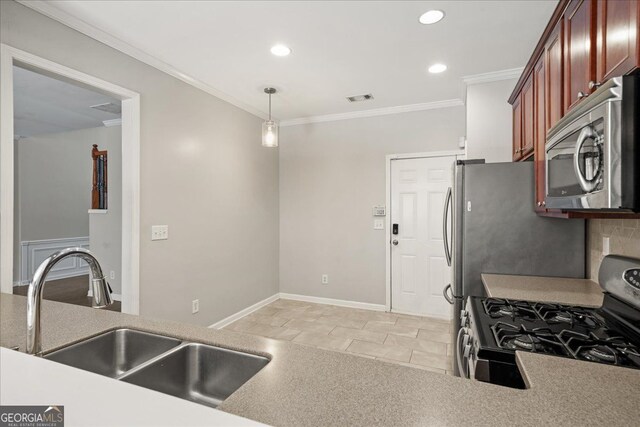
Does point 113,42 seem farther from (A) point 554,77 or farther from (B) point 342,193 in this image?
(A) point 554,77

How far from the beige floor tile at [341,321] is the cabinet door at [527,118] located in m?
2.37

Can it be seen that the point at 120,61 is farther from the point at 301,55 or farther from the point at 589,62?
the point at 589,62

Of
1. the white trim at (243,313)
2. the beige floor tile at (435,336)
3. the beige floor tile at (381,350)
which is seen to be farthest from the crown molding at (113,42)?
the beige floor tile at (435,336)

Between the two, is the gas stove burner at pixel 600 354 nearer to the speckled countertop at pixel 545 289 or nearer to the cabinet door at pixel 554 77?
the speckled countertop at pixel 545 289

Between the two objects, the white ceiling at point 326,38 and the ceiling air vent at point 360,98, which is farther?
the ceiling air vent at point 360,98

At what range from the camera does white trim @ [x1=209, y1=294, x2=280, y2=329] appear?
353 centimetres

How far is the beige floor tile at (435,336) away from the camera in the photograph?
10.7 feet

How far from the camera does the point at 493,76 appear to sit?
3025 mm

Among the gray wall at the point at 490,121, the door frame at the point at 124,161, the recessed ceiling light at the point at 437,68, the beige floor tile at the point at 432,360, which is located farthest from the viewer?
the gray wall at the point at 490,121

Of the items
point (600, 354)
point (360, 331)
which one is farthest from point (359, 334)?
point (600, 354)

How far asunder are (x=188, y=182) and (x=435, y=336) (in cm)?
295

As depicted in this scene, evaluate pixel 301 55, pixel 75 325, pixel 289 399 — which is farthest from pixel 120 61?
pixel 289 399

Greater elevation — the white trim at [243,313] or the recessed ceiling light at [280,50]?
the recessed ceiling light at [280,50]

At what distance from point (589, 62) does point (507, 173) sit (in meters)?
0.98
